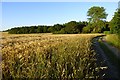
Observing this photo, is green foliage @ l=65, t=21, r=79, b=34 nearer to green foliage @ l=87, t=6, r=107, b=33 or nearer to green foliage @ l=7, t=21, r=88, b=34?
green foliage @ l=7, t=21, r=88, b=34

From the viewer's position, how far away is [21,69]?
748cm

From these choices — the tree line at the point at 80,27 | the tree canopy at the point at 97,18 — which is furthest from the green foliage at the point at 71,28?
the tree canopy at the point at 97,18

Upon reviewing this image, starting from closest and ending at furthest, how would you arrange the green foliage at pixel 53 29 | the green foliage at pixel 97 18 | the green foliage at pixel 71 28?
the green foliage at pixel 53 29 → the green foliage at pixel 71 28 → the green foliage at pixel 97 18

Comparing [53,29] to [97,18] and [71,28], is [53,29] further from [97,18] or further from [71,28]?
[97,18]

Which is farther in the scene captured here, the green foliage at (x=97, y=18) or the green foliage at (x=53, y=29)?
the green foliage at (x=97, y=18)

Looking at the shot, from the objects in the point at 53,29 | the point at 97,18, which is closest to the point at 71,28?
the point at 53,29

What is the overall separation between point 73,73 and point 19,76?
155 centimetres

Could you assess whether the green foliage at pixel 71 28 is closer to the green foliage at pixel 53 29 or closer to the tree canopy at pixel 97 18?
the green foliage at pixel 53 29

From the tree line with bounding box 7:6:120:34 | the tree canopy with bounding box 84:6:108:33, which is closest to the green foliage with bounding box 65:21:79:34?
the tree line with bounding box 7:6:120:34

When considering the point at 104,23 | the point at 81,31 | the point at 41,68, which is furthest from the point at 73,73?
the point at 104,23

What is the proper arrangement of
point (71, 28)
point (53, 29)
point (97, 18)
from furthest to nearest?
point (97, 18)
point (53, 29)
point (71, 28)

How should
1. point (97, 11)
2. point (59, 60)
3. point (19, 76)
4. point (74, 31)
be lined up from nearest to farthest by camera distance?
point (19, 76) < point (59, 60) < point (74, 31) < point (97, 11)

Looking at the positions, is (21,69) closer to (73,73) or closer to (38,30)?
(73,73)

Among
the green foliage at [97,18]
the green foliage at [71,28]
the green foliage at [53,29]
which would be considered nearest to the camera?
the green foliage at [53,29]
